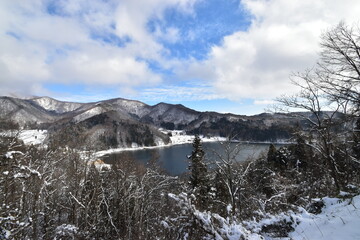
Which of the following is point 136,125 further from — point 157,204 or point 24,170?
point 24,170

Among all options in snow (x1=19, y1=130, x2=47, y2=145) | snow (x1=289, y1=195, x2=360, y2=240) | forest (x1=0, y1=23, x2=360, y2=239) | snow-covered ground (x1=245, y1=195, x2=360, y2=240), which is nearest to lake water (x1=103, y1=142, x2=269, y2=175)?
forest (x1=0, y1=23, x2=360, y2=239)

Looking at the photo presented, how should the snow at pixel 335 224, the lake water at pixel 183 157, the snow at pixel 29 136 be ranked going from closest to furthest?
the snow at pixel 335 224
the snow at pixel 29 136
the lake water at pixel 183 157

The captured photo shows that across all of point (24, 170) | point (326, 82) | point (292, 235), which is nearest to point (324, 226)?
point (292, 235)

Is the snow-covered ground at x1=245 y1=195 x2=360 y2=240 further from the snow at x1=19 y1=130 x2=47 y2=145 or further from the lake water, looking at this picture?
the snow at x1=19 y1=130 x2=47 y2=145

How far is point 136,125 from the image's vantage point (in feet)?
516

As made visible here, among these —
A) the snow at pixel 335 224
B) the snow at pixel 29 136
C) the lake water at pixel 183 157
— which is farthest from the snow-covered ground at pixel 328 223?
the snow at pixel 29 136

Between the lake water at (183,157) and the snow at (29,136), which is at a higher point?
the snow at (29,136)

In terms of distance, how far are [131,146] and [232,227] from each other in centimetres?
13223

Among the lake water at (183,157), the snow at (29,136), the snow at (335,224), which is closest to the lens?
the snow at (335,224)

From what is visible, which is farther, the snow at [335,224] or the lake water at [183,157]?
the lake water at [183,157]

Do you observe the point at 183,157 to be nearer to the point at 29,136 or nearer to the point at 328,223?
the point at 29,136

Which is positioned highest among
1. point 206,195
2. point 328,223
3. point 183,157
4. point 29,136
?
point 29,136

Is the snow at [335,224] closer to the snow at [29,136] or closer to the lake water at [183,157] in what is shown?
the lake water at [183,157]

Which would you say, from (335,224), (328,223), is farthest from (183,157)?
(335,224)
